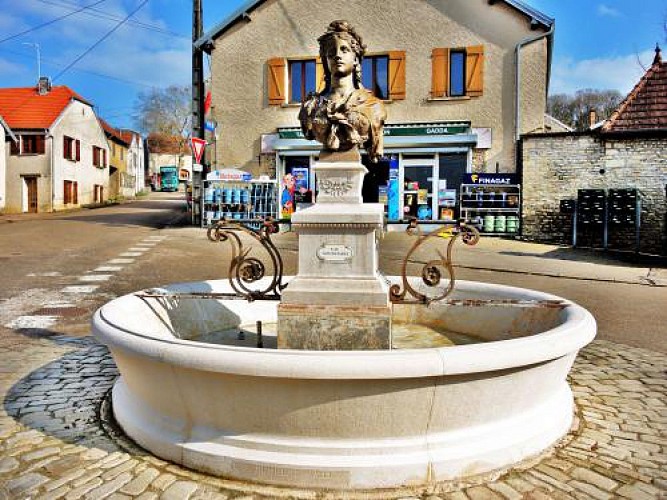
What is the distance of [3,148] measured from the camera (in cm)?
2855

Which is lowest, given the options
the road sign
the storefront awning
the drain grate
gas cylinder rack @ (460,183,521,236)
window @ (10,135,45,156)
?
the drain grate

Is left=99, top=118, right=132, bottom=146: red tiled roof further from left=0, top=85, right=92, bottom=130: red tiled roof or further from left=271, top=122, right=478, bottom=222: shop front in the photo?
left=271, top=122, right=478, bottom=222: shop front

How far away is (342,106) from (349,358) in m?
2.20

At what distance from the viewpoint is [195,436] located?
10.1 ft

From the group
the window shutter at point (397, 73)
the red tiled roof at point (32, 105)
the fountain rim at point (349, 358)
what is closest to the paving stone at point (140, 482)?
the fountain rim at point (349, 358)

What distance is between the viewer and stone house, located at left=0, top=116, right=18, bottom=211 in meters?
28.4

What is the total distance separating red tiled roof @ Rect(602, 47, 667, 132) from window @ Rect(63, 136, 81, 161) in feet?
89.4

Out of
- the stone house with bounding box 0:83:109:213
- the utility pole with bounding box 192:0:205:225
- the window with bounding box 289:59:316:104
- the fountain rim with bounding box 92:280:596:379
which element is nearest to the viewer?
the fountain rim with bounding box 92:280:596:379

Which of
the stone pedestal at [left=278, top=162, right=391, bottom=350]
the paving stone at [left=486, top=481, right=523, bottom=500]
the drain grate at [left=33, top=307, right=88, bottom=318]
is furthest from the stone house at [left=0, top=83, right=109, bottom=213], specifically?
the paving stone at [left=486, top=481, right=523, bottom=500]

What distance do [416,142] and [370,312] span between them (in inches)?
599

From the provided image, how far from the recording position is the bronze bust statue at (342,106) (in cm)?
420

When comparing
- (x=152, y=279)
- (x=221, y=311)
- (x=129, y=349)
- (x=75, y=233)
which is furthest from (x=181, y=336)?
(x=75, y=233)

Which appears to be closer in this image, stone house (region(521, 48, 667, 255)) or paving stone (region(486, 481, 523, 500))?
paving stone (region(486, 481, 523, 500))

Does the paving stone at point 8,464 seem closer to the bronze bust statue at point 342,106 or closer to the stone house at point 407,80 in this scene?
the bronze bust statue at point 342,106
